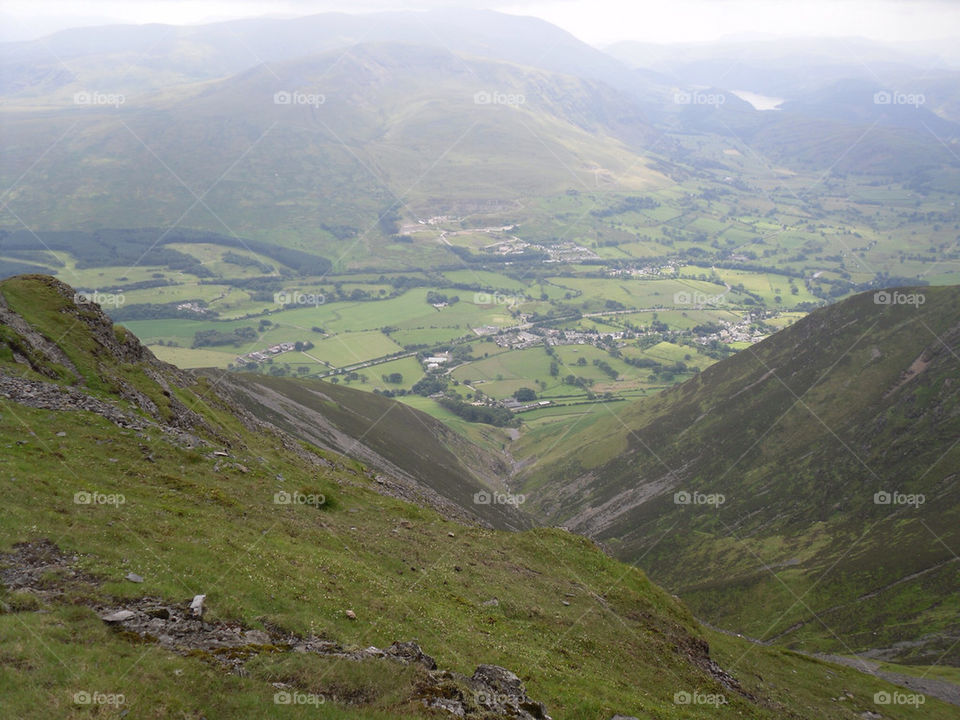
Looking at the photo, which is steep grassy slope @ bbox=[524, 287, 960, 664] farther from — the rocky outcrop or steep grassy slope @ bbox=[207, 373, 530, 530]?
the rocky outcrop

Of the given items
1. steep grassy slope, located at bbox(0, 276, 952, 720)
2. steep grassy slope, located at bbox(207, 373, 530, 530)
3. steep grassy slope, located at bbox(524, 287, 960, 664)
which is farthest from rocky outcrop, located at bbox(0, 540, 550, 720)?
steep grassy slope, located at bbox(524, 287, 960, 664)

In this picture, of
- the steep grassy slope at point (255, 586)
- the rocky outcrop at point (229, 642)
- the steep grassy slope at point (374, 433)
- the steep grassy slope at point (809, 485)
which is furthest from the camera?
the steep grassy slope at point (374, 433)

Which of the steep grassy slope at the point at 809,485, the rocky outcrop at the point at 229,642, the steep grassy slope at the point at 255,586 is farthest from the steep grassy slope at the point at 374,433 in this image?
the rocky outcrop at the point at 229,642

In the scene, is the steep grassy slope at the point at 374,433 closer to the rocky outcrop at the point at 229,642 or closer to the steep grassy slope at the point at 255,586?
the steep grassy slope at the point at 255,586

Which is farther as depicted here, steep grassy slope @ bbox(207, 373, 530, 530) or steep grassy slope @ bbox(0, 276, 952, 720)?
steep grassy slope @ bbox(207, 373, 530, 530)

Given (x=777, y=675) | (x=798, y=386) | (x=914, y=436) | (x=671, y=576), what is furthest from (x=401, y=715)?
(x=798, y=386)

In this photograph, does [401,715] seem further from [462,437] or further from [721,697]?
[462,437]

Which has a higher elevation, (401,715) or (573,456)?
(401,715)
